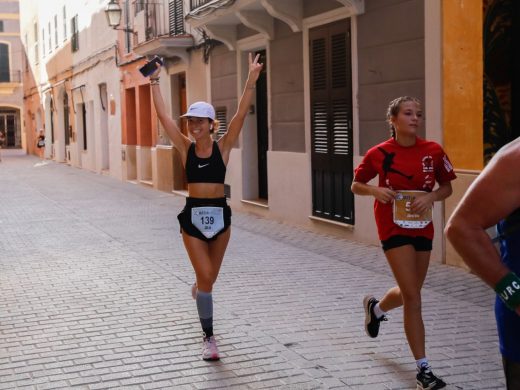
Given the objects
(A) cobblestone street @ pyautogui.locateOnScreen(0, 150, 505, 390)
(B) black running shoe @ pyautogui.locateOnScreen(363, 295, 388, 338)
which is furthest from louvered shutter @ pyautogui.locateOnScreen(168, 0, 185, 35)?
(B) black running shoe @ pyautogui.locateOnScreen(363, 295, 388, 338)

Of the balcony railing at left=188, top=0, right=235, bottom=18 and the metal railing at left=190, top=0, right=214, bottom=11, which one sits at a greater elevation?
the metal railing at left=190, top=0, right=214, bottom=11

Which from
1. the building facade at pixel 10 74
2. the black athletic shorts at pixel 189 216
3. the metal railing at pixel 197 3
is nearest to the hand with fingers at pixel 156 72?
the black athletic shorts at pixel 189 216

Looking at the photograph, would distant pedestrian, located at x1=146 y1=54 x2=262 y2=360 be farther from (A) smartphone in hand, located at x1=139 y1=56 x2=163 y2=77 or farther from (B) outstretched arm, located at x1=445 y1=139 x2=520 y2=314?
(B) outstretched arm, located at x1=445 y1=139 x2=520 y2=314

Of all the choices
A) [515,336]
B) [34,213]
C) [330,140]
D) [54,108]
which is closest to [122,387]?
[515,336]

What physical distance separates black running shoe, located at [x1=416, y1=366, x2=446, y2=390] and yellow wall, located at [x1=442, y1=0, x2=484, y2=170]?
443 centimetres

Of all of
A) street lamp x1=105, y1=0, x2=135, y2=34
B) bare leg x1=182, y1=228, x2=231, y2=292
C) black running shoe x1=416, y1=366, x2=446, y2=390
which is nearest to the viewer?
black running shoe x1=416, y1=366, x2=446, y2=390

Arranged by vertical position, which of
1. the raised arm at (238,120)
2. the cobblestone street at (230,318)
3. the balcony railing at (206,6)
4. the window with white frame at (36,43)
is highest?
the window with white frame at (36,43)

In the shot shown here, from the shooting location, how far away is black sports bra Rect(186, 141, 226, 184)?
18.9 feet

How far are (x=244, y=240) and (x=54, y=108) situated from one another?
28807 millimetres

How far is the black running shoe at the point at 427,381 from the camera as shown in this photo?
15.6 ft

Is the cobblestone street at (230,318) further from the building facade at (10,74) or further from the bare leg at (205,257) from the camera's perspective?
the building facade at (10,74)

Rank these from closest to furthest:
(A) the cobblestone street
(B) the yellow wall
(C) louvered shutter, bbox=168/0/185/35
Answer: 1. (A) the cobblestone street
2. (B) the yellow wall
3. (C) louvered shutter, bbox=168/0/185/35

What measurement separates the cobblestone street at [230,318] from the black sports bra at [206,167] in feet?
4.04

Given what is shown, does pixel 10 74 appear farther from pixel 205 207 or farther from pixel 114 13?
pixel 205 207
